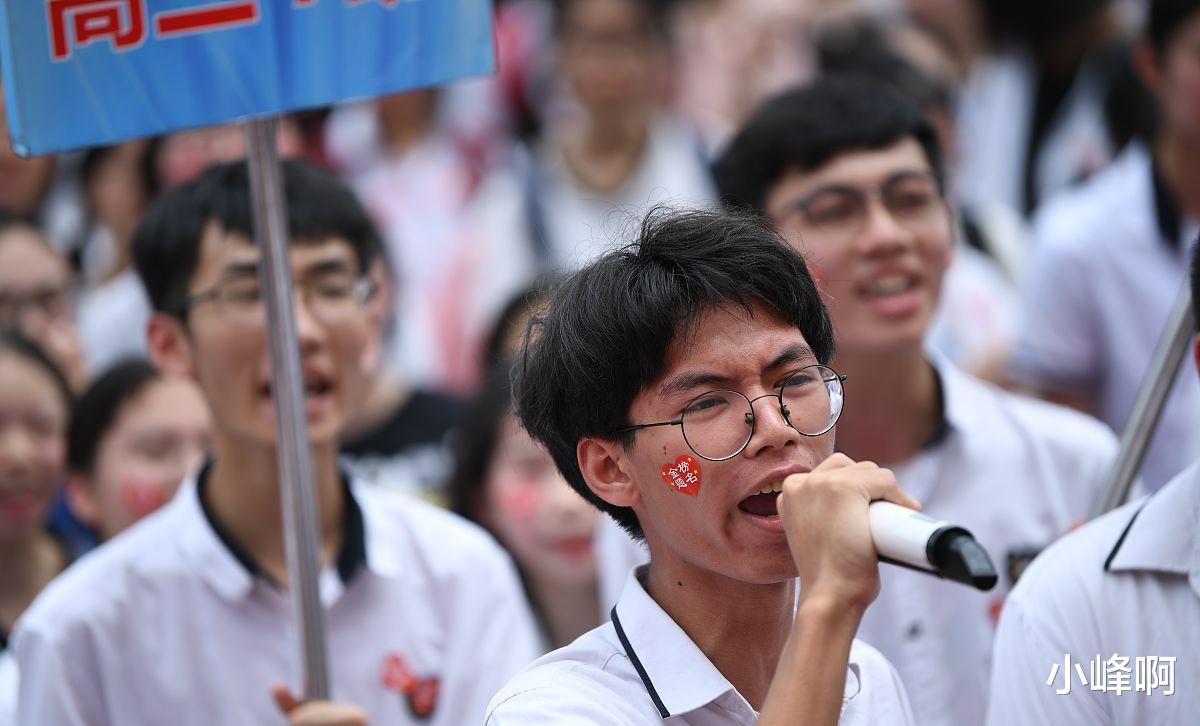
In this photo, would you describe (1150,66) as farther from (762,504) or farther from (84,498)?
(84,498)

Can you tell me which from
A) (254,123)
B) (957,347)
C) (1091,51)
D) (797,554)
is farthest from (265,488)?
(1091,51)

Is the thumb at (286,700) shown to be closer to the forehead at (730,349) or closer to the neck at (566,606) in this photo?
the forehead at (730,349)

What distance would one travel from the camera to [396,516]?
3.98 metres

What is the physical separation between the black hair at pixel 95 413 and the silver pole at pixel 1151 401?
111 inches

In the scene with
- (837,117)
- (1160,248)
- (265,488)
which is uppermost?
(837,117)

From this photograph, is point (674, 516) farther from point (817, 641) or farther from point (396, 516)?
point (396, 516)

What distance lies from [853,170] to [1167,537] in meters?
1.40

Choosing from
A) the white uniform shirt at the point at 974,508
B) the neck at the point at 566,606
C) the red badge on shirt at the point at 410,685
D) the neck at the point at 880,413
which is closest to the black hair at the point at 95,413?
the neck at the point at 566,606

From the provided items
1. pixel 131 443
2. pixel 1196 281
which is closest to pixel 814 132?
pixel 1196 281

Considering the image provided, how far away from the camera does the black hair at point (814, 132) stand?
13.0 feet

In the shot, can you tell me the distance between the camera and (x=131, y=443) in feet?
15.4

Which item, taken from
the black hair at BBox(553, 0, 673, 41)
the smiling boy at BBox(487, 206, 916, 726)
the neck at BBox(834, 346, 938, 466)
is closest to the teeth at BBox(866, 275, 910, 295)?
the neck at BBox(834, 346, 938, 466)

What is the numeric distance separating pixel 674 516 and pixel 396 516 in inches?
63.4

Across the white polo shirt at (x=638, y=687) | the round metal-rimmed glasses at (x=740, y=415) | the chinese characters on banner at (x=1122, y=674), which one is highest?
the round metal-rimmed glasses at (x=740, y=415)
